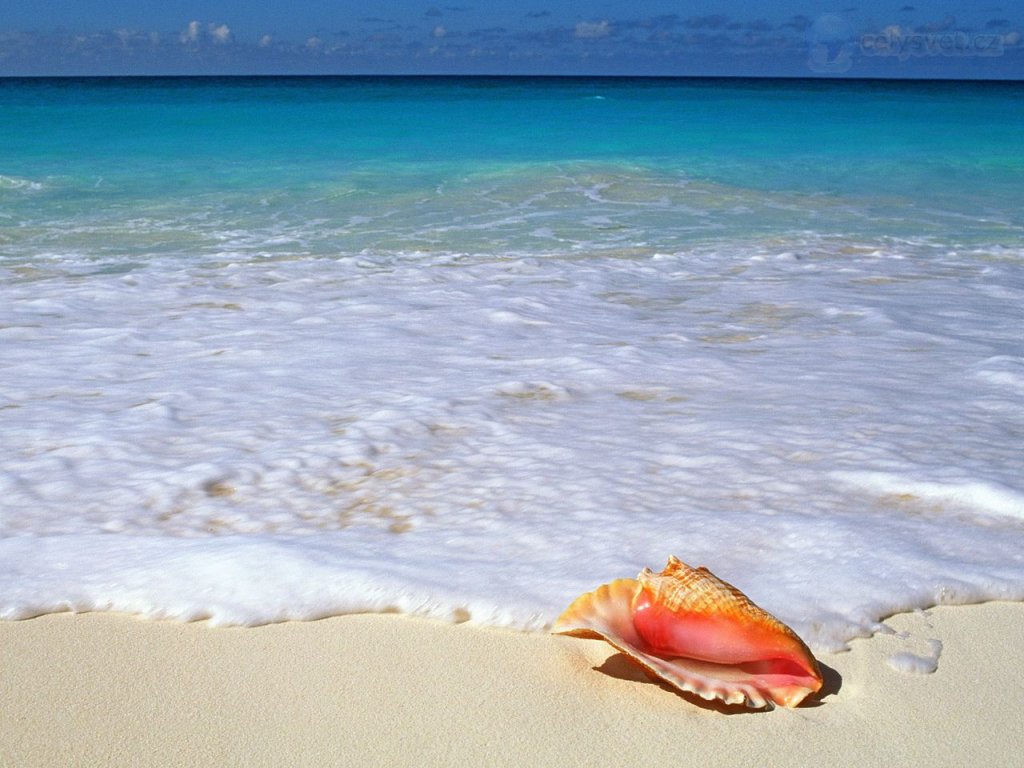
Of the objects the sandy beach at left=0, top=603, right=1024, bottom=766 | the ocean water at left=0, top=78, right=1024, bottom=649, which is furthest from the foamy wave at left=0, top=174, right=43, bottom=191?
the sandy beach at left=0, top=603, right=1024, bottom=766

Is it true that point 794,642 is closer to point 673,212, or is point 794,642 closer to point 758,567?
point 758,567

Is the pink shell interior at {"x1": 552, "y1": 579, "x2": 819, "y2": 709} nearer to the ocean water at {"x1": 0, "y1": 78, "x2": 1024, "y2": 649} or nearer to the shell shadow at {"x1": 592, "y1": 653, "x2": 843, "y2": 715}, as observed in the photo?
the shell shadow at {"x1": 592, "y1": 653, "x2": 843, "y2": 715}

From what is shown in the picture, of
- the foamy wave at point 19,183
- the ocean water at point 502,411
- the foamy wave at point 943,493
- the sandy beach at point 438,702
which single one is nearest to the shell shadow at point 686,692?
the sandy beach at point 438,702

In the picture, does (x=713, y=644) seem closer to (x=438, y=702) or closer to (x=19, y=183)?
(x=438, y=702)

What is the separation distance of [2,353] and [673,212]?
6.46m

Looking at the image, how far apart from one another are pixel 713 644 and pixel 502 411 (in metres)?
1.72

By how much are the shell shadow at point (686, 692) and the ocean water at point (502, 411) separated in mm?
124

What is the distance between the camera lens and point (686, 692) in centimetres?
176

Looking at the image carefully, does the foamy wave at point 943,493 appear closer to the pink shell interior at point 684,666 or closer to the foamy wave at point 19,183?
the pink shell interior at point 684,666

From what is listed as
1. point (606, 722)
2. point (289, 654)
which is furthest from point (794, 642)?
point (289, 654)

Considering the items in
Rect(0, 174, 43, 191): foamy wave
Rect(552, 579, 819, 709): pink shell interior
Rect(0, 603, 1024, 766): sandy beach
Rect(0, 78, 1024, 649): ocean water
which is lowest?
Rect(0, 174, 43, 191): foamy wave

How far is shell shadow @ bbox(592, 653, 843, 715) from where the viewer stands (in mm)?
1738

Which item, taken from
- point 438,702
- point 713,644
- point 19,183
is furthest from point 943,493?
point 19,183

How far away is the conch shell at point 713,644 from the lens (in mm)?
1760
